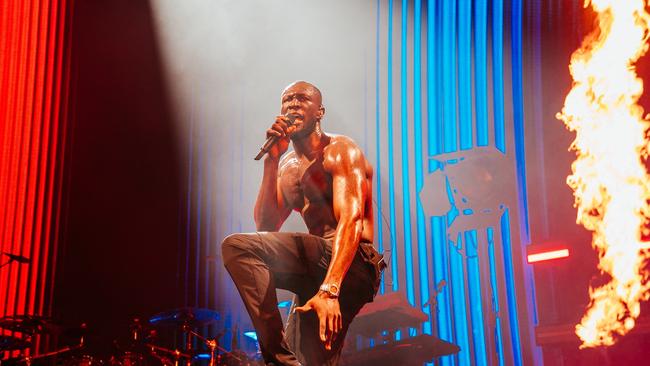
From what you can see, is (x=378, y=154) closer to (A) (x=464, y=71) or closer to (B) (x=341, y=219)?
(A) (x=464, y=71)

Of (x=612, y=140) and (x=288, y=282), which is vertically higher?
(x=612, y=140)

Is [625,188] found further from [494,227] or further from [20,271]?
[20,271]

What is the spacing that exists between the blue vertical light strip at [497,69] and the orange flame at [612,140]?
681 millimetres

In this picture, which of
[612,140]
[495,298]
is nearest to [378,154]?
[495,298]

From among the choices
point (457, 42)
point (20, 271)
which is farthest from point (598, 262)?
point (20, 271)

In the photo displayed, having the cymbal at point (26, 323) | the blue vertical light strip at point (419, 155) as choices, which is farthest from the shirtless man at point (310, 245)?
the blue vertical light strip at point (419, 155)

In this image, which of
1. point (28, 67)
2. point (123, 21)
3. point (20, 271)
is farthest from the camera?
point (123, 21)

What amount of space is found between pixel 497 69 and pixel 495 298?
2.59 metres

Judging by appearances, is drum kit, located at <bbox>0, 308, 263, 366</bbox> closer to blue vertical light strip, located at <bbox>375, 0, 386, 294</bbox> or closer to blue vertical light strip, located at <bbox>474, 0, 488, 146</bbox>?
blue vertical light strip, located at <bbox>375, 0, 386, 294</bbox>

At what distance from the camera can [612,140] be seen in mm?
6973

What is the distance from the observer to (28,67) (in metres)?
6.54

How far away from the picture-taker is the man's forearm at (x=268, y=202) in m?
2.65

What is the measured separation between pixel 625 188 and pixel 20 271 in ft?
21.1

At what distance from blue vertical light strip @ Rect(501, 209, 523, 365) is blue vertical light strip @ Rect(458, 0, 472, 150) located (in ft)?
3.47
